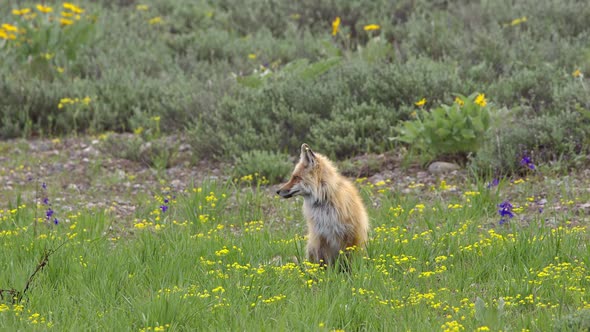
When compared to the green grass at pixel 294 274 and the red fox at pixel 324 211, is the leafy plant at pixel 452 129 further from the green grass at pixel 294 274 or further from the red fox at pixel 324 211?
the red fox at pixel 324 211

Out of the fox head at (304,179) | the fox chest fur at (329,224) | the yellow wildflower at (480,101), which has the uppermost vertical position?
the fox head at (304,179)

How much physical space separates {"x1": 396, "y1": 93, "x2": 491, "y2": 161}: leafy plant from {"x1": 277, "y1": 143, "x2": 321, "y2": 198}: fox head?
11.1 ft

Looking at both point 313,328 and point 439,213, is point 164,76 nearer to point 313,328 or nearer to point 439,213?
point 439,213

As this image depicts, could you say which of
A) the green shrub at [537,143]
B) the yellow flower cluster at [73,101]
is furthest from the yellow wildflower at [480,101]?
the yellow flower cluster at [73,101]

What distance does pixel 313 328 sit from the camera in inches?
193

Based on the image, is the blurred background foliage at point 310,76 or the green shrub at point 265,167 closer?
the green shrub at point 265,167

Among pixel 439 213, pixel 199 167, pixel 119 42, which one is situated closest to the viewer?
pixel 439 213

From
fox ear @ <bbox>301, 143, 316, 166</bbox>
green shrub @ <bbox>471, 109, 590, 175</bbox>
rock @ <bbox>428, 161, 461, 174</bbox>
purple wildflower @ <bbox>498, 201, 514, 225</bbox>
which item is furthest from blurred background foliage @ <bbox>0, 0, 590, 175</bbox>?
fox ear @ <bbox>301, 143, 316, 166</bbox>

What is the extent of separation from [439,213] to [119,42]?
8.96 m

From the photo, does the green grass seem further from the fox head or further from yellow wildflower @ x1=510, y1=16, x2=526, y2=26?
yellow wildflower @ x1=510, y1=16, x2=526, y2=26

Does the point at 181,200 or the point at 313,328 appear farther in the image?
the point at 181,200

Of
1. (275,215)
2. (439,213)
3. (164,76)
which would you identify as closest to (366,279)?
(439,213)

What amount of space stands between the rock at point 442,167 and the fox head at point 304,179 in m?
3.39

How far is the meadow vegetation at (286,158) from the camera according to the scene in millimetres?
5406
